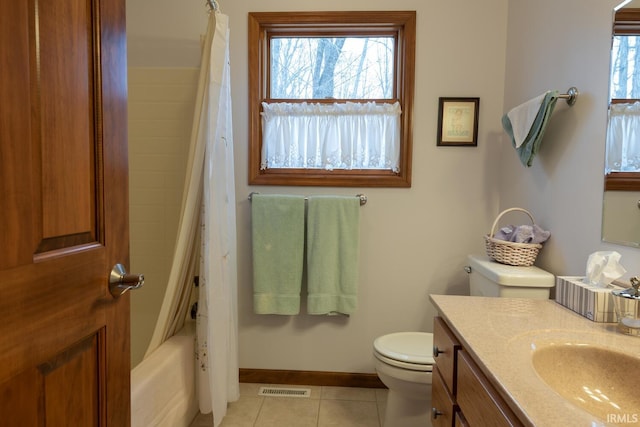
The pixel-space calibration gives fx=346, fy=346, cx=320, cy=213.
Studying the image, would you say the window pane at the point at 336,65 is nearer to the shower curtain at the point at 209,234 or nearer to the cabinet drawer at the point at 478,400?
the shower curtain at the point at 209,234

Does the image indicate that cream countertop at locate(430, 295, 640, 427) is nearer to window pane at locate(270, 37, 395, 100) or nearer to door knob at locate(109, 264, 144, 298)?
door knob at locate(109, 264, 144, 298)

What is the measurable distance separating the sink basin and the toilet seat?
622 mm

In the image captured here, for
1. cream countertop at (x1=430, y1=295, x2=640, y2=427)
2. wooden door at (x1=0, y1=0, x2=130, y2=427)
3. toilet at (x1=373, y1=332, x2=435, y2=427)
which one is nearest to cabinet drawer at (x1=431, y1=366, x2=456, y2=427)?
cream countertop at (x1=430, y1=295, x2=640, y2=427)

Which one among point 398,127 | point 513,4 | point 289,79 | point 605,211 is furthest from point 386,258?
point 513,4

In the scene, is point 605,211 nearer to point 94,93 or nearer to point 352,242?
point 352,242

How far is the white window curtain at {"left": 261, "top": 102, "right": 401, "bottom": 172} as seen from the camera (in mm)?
2000

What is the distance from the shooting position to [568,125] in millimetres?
1353

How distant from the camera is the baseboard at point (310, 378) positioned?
6.75 ft

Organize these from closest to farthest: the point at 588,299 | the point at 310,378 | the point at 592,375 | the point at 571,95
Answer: the point at 592,375 → the point at 588,299 → the point at 571,95 → the point at 310,378

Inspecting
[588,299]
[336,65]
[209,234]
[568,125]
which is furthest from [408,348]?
[336,65]

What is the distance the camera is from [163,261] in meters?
1.95

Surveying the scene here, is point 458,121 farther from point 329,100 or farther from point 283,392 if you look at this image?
point 283,392

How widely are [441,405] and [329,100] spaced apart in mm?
1616

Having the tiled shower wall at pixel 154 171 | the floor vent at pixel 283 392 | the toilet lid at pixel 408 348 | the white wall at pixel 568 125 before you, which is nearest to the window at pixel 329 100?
the tiled shower wall at pixel 154 171
